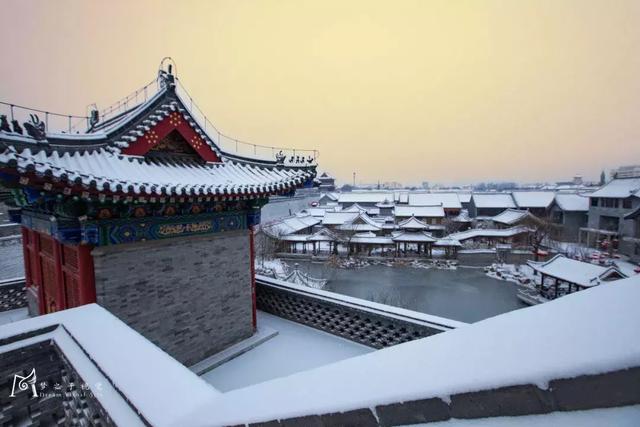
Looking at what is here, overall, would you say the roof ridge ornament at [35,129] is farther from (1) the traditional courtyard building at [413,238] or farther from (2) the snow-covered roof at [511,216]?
(2) the snow-covered roof at [511,216]

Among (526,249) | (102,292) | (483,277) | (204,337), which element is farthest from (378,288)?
(102,292)

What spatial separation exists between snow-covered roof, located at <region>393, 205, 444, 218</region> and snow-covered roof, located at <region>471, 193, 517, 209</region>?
7.45 m

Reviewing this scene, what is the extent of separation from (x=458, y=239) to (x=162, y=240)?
3256cm

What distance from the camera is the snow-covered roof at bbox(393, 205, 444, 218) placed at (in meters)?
38.3

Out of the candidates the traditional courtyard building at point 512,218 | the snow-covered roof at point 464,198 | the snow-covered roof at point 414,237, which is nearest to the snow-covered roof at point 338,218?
the snow-covered roof at point 414,237

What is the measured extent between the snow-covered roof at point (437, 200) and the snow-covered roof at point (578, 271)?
23.4 metres

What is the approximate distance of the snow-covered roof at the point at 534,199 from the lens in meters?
39.8

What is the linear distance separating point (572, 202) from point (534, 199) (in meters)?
4.97

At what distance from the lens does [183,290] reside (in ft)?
16.1

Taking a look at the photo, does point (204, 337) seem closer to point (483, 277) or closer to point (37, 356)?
point (37, 356)

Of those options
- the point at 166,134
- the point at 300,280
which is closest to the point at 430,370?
the point at 166,134

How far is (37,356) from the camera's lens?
254cm

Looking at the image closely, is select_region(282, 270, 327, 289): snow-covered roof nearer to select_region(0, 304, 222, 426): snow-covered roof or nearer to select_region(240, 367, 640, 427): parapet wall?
select_region(0, 304, 222, 426): snow-covered roof

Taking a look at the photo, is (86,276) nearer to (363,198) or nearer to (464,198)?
(464,198)
